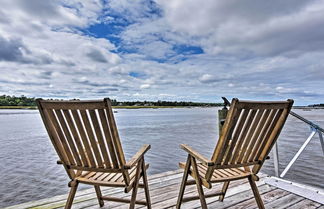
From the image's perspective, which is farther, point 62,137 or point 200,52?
point 200,52

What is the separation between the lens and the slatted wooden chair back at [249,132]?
4.78ft

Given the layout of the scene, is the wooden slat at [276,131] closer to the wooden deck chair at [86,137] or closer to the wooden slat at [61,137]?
the wooden deck chair at [86,137]

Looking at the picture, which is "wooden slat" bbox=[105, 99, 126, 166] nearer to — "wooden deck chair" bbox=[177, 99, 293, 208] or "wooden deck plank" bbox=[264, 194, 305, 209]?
"wooden deck chair" bbox=[177, 99, 293, 208]

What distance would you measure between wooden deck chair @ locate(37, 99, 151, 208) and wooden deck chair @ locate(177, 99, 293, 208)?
602mm

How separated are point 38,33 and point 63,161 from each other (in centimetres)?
2070

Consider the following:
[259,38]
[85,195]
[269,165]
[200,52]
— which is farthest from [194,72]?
[85,195]

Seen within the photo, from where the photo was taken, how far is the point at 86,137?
1521 mm

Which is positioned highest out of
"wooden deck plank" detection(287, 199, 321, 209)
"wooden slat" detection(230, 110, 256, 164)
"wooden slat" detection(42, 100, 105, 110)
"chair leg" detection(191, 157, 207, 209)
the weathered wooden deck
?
"wooden slat" detection(42, 100, 105, 110)

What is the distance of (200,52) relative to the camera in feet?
72.1

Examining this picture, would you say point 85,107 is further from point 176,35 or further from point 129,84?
point 129,84

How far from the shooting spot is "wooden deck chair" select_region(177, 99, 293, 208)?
57.7 inches

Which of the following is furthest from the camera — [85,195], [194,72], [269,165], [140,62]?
[194,72]

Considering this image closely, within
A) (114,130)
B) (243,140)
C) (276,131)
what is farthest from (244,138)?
(114,130)

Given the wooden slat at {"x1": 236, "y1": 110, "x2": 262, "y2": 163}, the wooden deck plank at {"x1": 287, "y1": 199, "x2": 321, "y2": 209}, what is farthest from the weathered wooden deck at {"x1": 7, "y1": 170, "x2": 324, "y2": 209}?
the wooden slat at {"x1": 236, "y1": 110, "x2": 262, "y2": 163}
